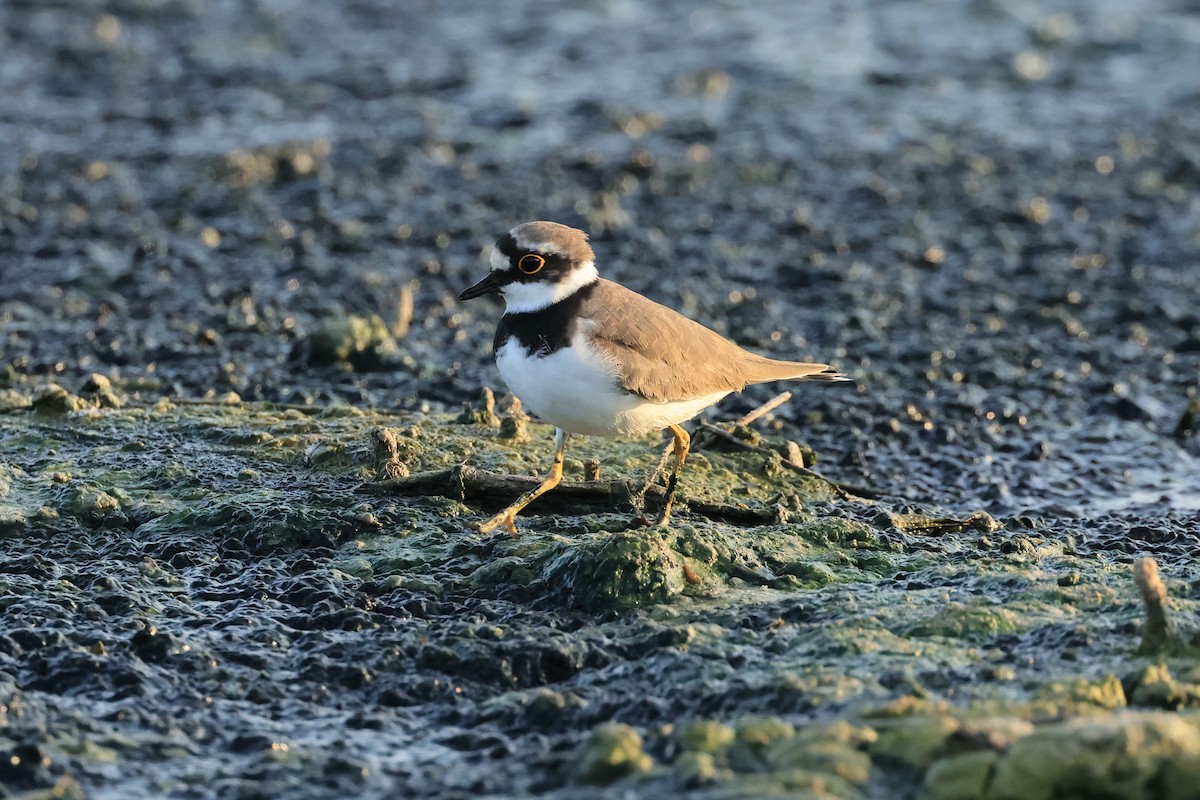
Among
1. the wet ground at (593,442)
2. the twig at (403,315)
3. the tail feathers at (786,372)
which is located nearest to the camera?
the wet ground at (593,442)

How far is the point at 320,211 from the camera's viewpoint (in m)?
9.80

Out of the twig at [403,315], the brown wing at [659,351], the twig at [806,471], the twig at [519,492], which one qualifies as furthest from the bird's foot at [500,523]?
the twig at [403,315]

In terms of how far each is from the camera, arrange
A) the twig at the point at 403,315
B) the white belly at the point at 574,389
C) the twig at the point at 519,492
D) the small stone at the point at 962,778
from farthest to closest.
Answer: the twig at the point at 403,315, the twig at the point at 519,492, the white belly at the point at 574,389, the small stone at the point at 962,778

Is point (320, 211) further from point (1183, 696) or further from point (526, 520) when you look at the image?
point (1183, 696)

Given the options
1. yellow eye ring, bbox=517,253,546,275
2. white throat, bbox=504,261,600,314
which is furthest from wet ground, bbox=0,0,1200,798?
yellow eye ring, bbox=517,253,546,275

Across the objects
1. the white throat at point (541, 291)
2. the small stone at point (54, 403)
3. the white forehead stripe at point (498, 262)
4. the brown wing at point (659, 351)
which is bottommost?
the small stone at point (54, 403)

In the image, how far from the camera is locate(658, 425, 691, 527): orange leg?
549 cm

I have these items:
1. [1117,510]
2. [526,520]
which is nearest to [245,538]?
[526,520]

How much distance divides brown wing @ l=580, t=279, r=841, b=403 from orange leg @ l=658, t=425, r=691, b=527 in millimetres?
224

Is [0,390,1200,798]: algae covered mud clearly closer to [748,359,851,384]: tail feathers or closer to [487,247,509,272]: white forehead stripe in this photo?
[748,359,851,384]: tail feathers

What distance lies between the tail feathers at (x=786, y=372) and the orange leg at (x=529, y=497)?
842 millimetres

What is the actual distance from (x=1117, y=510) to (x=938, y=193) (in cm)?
435

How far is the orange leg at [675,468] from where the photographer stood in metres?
5.49

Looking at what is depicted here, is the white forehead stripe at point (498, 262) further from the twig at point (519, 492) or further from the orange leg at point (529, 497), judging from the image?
the twig at point (519, 492)
